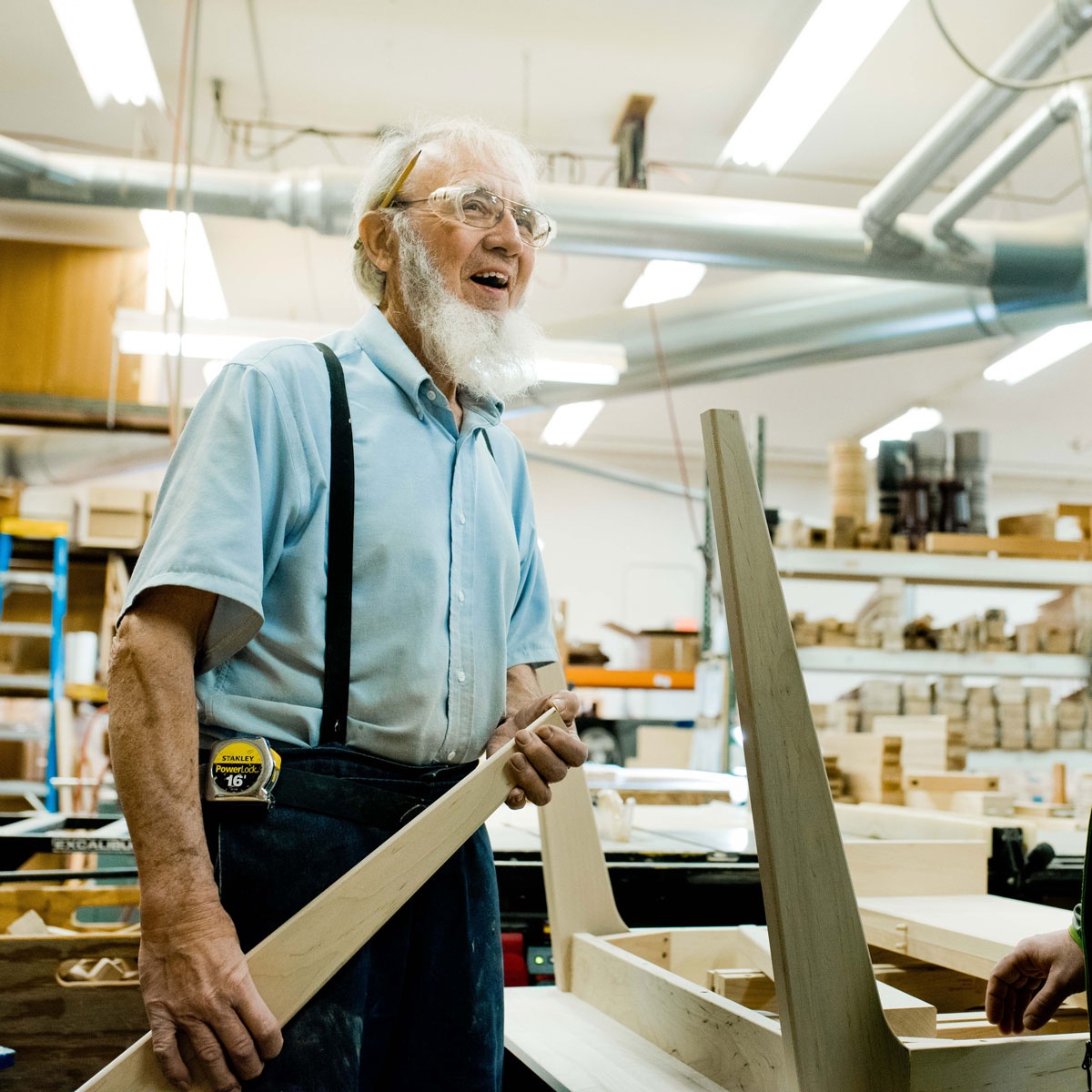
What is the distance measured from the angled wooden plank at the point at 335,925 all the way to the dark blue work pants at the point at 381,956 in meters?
0.05

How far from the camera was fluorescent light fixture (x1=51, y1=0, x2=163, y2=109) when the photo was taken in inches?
143

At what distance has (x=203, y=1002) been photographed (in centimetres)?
92

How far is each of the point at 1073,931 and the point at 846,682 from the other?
11.7m

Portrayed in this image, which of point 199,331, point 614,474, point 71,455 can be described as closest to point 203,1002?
point 199,331

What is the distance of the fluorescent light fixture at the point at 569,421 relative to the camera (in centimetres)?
876

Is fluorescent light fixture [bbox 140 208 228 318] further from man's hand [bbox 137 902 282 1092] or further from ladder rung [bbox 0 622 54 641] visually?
man's hand [bbox 137 902 282 1092]

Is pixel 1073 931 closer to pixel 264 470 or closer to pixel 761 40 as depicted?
pixel 264 470

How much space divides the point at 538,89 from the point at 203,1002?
17.0 feet

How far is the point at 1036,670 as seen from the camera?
423 centimetres

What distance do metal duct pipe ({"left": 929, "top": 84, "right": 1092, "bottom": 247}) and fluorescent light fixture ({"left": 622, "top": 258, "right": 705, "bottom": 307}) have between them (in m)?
1.39

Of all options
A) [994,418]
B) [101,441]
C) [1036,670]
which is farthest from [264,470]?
[994,418]

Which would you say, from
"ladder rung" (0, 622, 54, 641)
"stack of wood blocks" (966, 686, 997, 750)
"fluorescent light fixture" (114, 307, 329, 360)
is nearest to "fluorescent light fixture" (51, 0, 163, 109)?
"fluorescent light fixture" (114, 307, 329, 360)

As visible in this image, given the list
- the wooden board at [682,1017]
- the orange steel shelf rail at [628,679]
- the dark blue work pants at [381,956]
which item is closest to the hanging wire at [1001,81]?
the wooden board at [682,1017]

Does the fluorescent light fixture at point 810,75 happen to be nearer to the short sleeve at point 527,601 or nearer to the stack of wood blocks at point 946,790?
the stack of wood blocks at point 946,790
